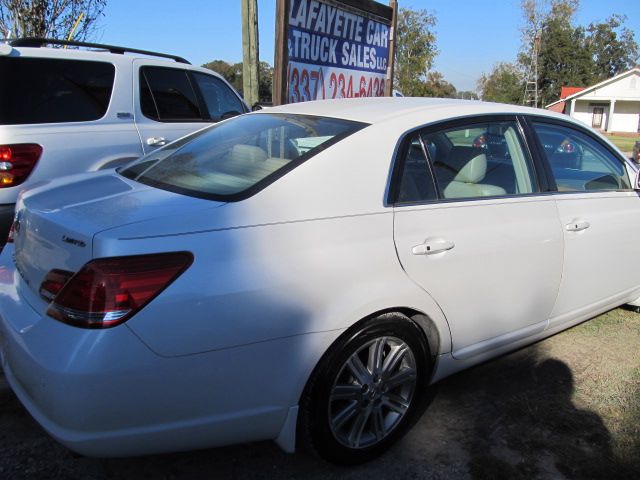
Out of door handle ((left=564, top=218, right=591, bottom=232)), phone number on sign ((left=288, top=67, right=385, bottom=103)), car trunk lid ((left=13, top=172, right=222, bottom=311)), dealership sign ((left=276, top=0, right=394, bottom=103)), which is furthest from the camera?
phone number on sign ((left=288, top=67, right=385, bottom=103))

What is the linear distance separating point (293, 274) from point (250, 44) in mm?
5620

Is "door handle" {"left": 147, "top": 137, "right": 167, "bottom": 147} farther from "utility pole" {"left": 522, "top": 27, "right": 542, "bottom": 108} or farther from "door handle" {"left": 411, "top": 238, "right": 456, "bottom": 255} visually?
"utility pole" {"left": 522, "top": 27, "right": 542, "bottom": 108}

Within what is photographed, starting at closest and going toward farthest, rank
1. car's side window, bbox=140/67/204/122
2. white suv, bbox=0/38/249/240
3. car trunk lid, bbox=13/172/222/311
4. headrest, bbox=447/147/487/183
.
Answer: car trunk lid, bbox=13/172/222/311 → headrest, bbox=447/147/487/183 → white suv, bbox=0/38/249/240 → car's side window, bbox=140/67/204/122

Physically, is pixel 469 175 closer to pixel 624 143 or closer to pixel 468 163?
pixel 468 163

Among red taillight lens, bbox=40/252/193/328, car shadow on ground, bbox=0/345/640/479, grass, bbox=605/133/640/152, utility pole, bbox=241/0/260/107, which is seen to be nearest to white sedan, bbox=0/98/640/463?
red taillight lens, bbox=40/252/193/328

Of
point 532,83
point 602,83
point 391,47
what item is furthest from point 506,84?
point 391,47

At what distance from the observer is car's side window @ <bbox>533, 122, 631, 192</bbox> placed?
3410 mm

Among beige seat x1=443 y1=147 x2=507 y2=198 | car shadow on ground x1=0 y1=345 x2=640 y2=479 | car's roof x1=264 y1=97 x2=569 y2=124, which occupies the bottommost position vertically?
car shadow on ground x1=0 y1=345 x2=640 y2=479

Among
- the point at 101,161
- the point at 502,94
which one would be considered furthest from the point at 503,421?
the point at 502,94

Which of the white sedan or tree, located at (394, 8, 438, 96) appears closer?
the white sedan

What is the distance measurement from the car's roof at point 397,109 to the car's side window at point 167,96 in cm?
243

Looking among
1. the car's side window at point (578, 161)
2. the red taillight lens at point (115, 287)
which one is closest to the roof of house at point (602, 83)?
the car's side window at point (578, 161)

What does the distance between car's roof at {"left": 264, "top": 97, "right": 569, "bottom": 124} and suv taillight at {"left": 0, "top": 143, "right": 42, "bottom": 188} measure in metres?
2.05

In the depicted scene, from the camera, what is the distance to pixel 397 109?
2.87 m
